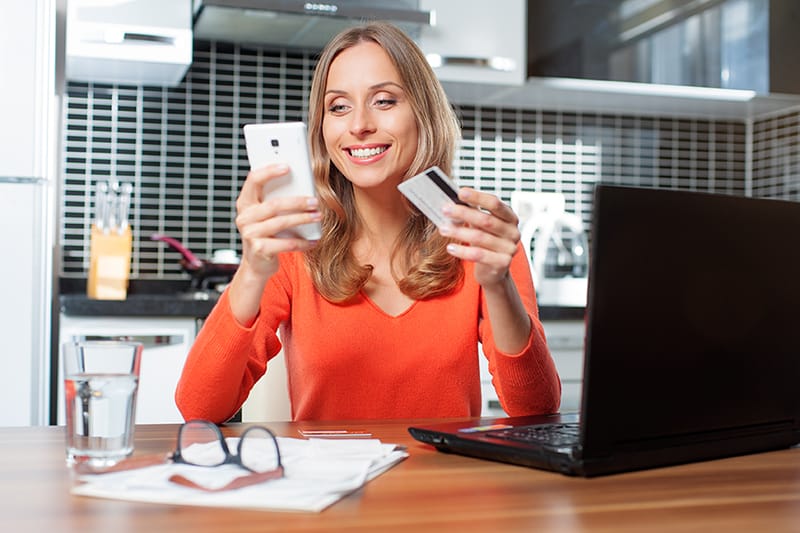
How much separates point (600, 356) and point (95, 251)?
2171 mm

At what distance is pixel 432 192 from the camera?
103 cm

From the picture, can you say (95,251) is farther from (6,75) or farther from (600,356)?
(600,356)

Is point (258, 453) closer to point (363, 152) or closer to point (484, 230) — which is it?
point (484, 230)

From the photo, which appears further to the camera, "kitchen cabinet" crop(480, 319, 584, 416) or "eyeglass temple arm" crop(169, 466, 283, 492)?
"kitchen cabinet" crop(480, 319, 584, 416)

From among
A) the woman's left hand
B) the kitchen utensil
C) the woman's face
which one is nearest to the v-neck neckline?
the woman's face

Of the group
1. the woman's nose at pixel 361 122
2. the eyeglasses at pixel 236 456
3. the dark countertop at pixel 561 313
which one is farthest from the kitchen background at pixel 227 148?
the eyeglasses at pixel 236 456

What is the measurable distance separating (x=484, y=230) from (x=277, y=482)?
406mm

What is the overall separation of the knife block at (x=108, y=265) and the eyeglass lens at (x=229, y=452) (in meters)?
1.78

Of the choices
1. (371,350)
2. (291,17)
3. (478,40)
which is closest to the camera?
(371,350)

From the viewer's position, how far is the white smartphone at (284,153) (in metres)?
1.02

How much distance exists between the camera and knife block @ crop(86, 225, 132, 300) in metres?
2.72

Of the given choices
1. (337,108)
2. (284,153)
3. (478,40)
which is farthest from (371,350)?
(478,40)

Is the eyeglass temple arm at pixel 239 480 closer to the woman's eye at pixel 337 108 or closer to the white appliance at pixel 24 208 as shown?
the woman's eye at pixel 337 108

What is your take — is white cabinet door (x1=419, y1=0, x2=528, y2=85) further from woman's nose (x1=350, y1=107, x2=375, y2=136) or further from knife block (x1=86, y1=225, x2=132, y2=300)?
woman's nose (x1=350, y1=107, x2=375, y2=136)
